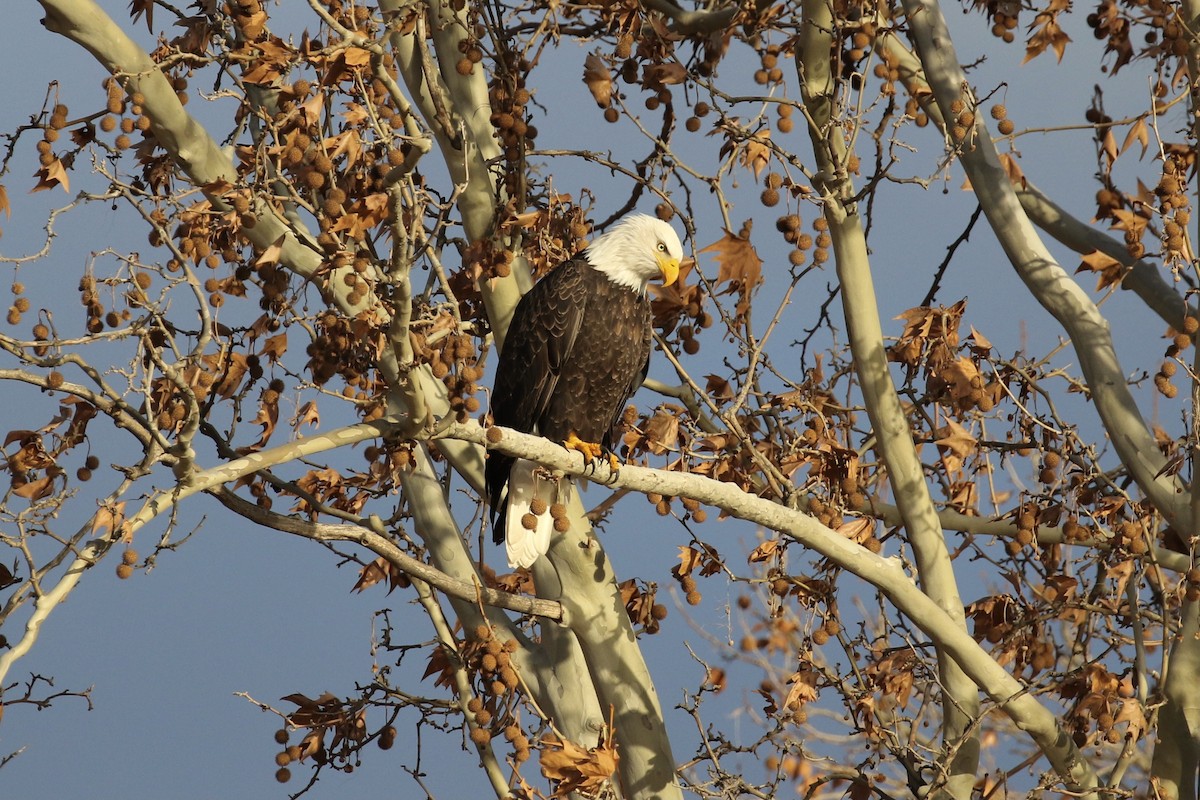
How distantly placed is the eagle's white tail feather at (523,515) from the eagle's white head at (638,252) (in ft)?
3.15

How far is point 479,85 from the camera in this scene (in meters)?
5.71

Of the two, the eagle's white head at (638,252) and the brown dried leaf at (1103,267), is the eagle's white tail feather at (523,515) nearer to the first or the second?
the eagle's white head at (638,252)

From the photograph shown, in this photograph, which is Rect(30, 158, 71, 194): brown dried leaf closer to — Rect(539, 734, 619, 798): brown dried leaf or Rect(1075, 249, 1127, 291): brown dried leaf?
Rect(539, 734, 619, 798): brown dried leaf

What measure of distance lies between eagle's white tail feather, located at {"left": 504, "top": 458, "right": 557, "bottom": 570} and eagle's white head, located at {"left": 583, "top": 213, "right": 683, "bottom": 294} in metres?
0.96

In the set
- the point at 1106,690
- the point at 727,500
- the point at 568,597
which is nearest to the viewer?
the point at 727,500

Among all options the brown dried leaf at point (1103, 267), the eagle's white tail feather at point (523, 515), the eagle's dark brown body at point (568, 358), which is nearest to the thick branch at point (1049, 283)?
the brown dried leaf at point (1103, 267)

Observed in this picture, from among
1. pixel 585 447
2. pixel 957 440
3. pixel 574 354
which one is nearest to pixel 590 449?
pixel 585 447

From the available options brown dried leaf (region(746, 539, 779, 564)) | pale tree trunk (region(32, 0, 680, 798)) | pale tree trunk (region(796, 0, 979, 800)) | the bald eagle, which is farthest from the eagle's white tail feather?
pale tree trunk (region(796, 0, 979, 800))

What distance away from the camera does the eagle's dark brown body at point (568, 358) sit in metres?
5.68

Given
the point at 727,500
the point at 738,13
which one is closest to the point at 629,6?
the point at 738,13

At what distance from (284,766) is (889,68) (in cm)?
407

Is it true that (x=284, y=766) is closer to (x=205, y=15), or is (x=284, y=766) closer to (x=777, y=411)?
(x=777, y=411)

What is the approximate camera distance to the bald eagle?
5.70 meters

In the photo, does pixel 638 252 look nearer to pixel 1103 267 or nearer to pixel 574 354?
pixel 574 354
